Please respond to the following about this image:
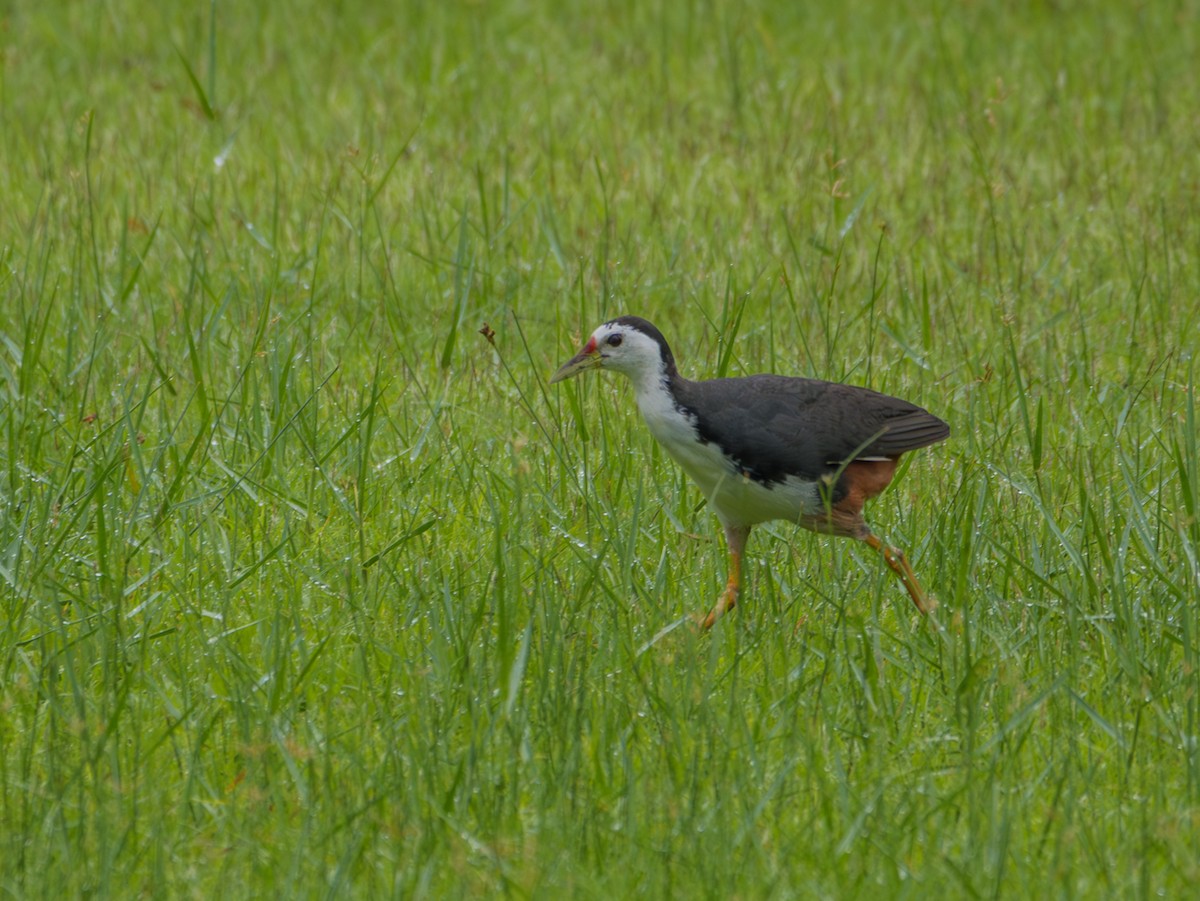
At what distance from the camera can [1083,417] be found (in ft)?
20.5

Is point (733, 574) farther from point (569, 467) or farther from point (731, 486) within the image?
point (569, 467)

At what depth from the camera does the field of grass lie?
367cm

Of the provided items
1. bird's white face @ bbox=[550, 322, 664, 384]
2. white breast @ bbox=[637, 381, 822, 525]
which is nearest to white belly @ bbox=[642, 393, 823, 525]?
white breast @ bbox=[637, 381, 822, 525]

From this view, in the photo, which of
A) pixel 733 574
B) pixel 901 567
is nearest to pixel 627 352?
pixel 733 574

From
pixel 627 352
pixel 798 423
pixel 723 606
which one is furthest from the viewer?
pixel 627 352

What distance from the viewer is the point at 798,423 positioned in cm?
495

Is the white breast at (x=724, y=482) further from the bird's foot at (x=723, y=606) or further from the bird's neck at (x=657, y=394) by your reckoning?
the bird's foot at (x=723, y=606)

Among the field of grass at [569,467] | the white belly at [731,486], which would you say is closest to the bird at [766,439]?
the white belly at [731,486]

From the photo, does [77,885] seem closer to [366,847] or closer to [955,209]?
[366,847]

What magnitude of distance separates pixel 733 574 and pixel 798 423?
0.45 meters

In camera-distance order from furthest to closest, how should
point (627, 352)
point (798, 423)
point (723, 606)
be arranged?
point (627, 352)
point (798, 423)
point (723, 606)

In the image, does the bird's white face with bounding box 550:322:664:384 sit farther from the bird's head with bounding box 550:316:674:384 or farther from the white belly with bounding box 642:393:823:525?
the white belly with bounding box 642:393:823:525

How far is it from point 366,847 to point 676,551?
1.94 m

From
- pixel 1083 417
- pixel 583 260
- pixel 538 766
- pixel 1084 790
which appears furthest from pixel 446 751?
pixel 1083 417
